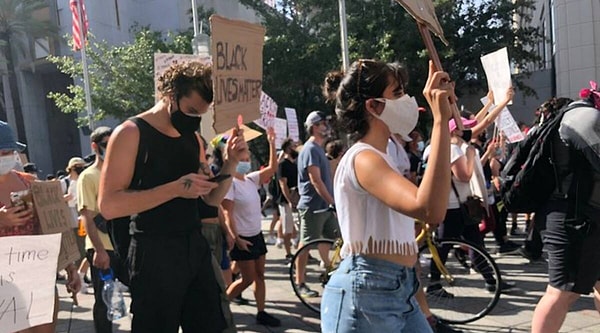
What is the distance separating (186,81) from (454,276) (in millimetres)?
3606

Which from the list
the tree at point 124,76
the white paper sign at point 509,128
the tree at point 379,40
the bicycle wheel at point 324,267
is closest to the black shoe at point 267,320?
the bicycle wheel at point 324,267

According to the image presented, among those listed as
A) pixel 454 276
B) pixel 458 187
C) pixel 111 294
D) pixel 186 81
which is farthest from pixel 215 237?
pixel 458 187

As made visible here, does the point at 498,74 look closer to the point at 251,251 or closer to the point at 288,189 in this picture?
the point at 251,251

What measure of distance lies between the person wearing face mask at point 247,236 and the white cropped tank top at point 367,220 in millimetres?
2628

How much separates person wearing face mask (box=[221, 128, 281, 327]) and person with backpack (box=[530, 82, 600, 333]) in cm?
235

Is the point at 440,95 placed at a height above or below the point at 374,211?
above

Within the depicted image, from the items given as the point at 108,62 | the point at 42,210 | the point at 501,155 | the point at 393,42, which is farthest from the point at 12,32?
the point at 42,210

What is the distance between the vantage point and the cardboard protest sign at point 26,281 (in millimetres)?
2240

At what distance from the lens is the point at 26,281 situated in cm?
231

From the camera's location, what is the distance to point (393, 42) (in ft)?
61.8

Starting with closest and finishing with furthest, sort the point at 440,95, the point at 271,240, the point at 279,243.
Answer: the point at 440,95 → the point at 279,243 → the point at 271,240

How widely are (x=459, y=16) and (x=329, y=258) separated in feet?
54.0

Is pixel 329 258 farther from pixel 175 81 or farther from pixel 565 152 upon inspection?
pixel 175 81

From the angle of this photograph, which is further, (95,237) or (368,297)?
(95,237)
